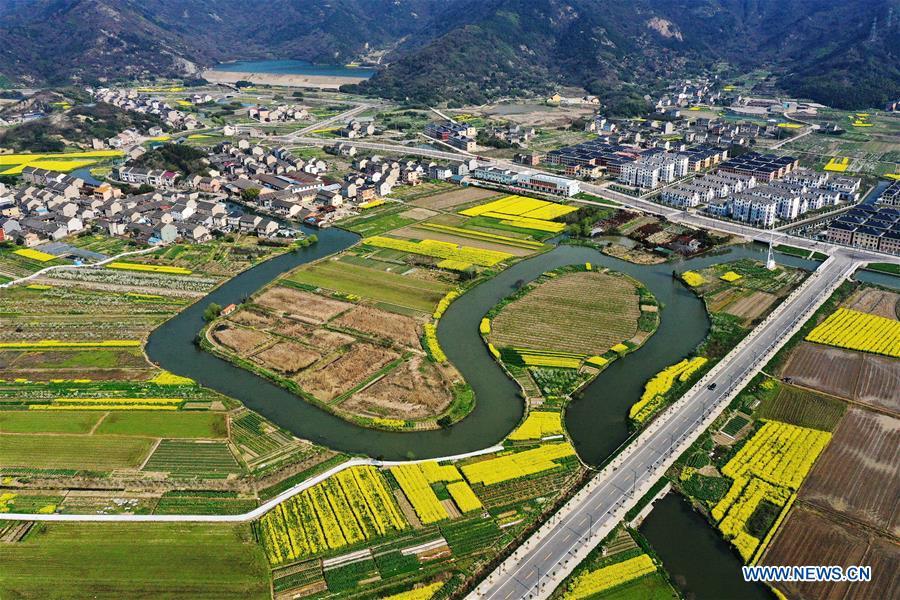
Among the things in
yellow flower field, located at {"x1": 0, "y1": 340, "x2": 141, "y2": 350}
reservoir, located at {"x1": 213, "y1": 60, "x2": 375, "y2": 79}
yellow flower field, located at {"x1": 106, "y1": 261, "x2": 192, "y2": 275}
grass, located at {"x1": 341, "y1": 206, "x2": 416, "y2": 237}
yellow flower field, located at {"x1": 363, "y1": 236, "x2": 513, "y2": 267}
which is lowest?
yellow flower field, located at {"x1": 0, "y1": 340, "x2": 141, "y2": 350}

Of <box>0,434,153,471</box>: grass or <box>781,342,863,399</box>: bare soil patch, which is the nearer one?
<box>0,434,153,471</box>: grass

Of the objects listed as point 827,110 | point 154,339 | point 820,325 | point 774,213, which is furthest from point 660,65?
point 154,339

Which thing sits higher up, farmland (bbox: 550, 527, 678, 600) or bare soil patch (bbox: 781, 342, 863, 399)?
bare soil patch (bbox: 781, 342, 863, 399)

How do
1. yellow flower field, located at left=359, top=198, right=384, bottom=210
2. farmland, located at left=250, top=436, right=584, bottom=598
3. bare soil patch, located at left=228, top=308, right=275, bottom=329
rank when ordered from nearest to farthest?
farmland, located at left=250, top=436, right=584, bottom=598
bare soil patch, located at left=228, top=308, right=275, bottom=329
yellow flower field, located at left=359, top=198, right=384, bottom=210

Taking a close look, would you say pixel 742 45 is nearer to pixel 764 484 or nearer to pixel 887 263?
pixel 887 263

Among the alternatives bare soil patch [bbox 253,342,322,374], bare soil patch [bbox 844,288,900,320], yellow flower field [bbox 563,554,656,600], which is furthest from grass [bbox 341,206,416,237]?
yellow flower field [bbox 563,554,656,600]

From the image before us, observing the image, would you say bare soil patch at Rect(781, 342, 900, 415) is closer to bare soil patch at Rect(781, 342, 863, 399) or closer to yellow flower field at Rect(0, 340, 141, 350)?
bare soil patch at Rect(781, 342, 863, 399)

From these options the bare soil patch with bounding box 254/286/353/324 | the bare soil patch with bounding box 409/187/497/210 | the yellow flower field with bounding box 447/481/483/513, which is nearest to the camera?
the yellow flower field with bounding box 447/481/483/513

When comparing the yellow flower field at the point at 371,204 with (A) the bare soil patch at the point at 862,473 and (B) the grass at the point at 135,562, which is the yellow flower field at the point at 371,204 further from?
(A) the bare soil patch at the point at 862,473
